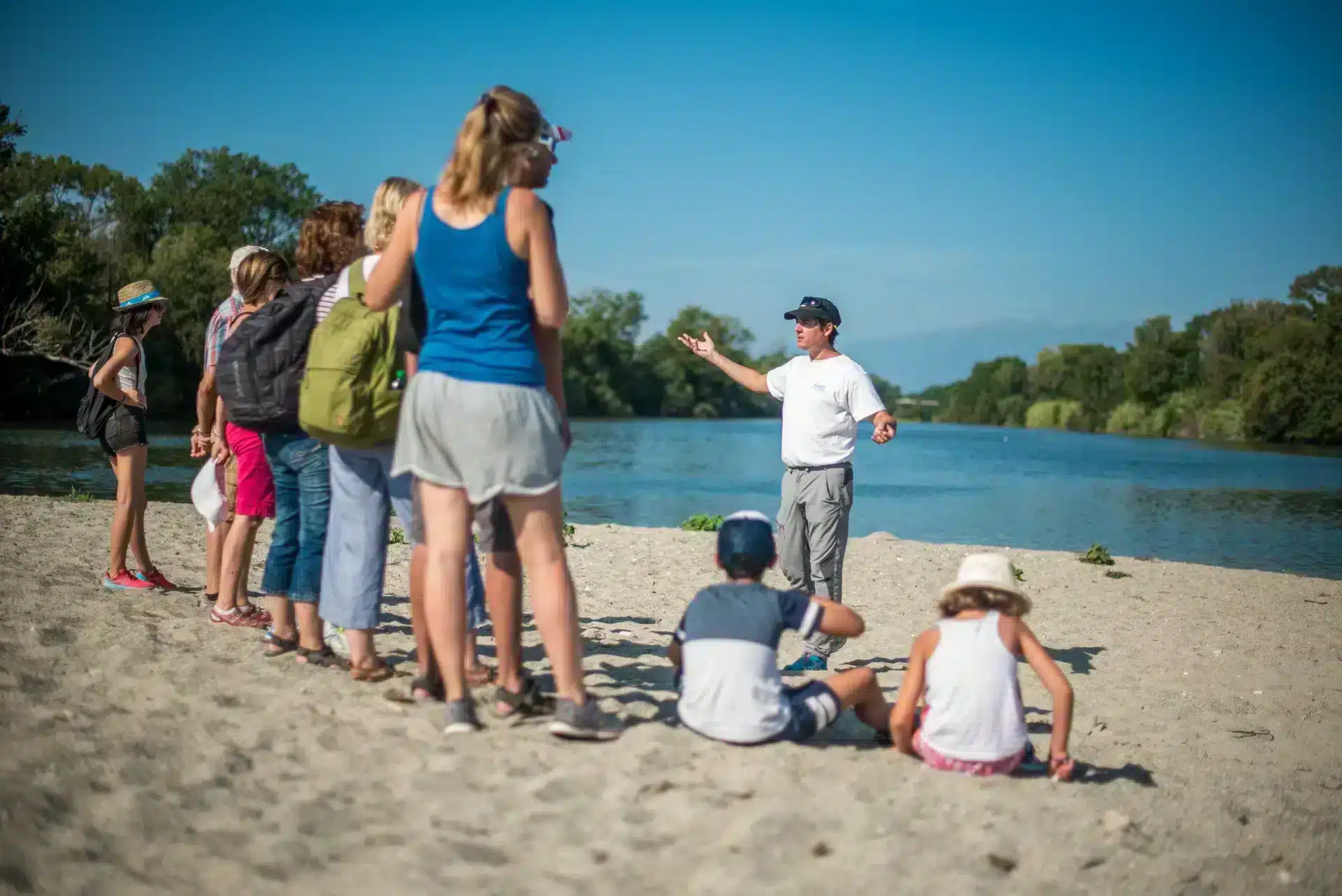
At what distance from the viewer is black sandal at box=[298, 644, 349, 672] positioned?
5078mm

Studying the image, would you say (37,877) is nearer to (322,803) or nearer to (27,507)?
(322,803)

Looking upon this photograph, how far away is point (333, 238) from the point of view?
5164mm

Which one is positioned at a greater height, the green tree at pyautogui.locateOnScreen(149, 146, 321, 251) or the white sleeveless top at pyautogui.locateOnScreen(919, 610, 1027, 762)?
the green tree at pyautogui.locateOnScreen(149, 146, 321, 251)

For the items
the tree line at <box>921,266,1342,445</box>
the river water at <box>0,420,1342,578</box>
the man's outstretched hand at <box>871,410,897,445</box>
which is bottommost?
the river water at <box>0,420,1342,578</box>

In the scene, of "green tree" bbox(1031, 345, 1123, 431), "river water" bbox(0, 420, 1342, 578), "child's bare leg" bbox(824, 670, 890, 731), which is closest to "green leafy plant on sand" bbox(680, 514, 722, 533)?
"river water" bbox(0, 420, 1342, 578)

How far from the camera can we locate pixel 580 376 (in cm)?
10231

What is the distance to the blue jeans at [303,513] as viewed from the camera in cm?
509

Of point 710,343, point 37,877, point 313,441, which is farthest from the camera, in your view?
point 710,343

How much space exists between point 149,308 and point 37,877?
15.3 ft

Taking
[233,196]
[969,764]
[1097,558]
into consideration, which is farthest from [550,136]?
[233,196]

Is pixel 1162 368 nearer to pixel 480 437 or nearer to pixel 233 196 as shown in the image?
pixel 233 196

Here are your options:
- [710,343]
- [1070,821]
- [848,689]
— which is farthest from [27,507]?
[1070,821]

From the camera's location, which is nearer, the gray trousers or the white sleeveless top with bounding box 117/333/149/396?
the gray trousers

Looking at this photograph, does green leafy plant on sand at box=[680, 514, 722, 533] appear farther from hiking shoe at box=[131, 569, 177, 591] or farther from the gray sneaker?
the gray sneaker
